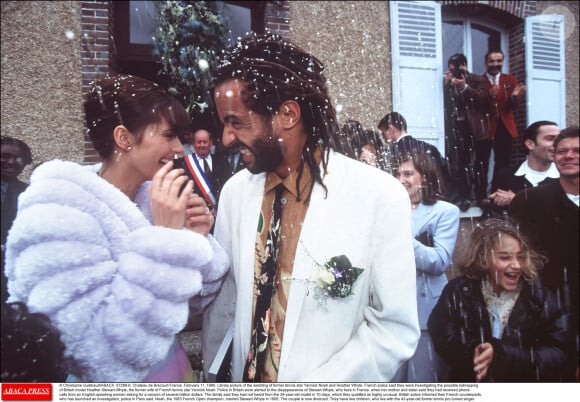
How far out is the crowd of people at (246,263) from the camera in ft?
3.11

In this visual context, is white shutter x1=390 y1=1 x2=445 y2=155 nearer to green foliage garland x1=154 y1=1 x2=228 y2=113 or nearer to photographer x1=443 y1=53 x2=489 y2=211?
photographer x1=443 y1=53 x2=489 y2=211

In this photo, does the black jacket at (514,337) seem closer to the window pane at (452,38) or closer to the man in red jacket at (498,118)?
the man in red jacket at (498,118)

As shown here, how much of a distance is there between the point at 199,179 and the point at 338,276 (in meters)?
0.69

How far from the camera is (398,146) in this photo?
6.45 ft

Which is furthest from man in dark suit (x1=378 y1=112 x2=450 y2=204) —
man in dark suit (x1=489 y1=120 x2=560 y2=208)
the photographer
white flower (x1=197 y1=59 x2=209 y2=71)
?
white flower (x1=197 y1=59 x2=209 y2=71)

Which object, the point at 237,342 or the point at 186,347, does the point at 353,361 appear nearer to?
the point at 237,342

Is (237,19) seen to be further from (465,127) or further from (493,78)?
(493,78)

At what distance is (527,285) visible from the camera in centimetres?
152

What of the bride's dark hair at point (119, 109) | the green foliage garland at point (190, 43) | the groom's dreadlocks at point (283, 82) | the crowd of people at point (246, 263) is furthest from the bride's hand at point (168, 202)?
the green foliage garland at point (190, 43)

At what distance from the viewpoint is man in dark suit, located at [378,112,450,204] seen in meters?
1.85

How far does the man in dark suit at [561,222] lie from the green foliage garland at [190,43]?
1.43 meters

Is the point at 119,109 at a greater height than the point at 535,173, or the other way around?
the point at 119,109

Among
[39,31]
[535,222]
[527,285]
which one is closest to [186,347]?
[527,285]

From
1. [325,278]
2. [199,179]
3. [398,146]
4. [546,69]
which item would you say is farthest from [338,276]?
[546,69]
